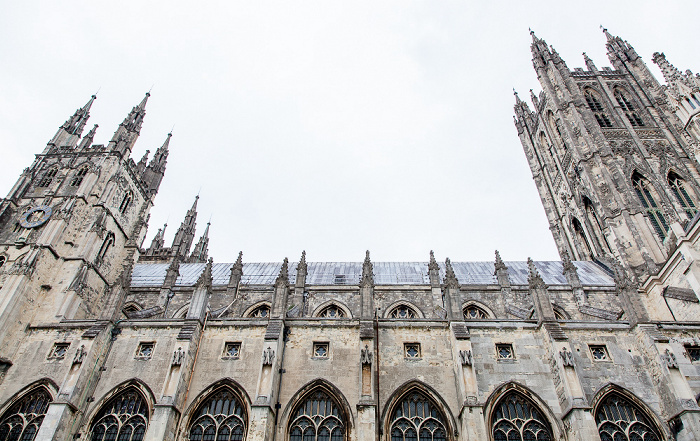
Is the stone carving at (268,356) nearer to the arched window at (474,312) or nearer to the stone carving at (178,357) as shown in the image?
the stone carving at (178,357)

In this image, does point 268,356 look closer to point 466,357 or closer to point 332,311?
point 466,357

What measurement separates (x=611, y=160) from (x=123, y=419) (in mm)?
32676

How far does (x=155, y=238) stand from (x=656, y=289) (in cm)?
3893

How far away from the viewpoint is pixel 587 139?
32375 millimetres

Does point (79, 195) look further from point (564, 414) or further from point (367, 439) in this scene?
point (564, 414)

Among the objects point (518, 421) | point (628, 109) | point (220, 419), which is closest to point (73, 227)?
point (220, 419)

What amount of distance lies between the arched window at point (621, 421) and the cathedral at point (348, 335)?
6 centimetres

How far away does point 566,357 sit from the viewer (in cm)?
1614

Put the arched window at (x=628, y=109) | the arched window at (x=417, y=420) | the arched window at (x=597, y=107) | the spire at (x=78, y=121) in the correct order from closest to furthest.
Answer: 1. the arched window at (x=417, y=420)
2. the spire at (x=78, y=121)
3. the arched window at (x=628, y=109)
4. the arched window at (x=597, y=107)

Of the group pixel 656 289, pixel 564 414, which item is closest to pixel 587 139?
pixel 656 289

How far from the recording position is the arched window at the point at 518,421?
1538cm

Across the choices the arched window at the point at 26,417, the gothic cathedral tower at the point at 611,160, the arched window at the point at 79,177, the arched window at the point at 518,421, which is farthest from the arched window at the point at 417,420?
the arched window at the point at 79,177

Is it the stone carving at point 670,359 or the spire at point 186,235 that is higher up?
the spire at point 186,235

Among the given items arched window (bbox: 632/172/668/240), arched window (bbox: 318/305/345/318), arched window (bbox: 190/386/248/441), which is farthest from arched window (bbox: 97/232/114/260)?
arched window (bbox: 632/172/668/240)
